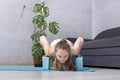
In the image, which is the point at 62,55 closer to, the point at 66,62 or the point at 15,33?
the point at 66,62

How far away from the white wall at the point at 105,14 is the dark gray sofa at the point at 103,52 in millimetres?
704

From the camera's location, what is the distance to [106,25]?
21.8 ft

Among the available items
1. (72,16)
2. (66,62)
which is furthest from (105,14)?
(66,62)

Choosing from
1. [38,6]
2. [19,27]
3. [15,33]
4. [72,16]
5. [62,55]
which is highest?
[38,6]

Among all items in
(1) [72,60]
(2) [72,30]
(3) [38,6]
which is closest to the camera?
(1) [72,60]

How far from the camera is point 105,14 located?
21.8ft

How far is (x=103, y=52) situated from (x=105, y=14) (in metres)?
2.27

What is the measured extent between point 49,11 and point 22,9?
25.6 inches

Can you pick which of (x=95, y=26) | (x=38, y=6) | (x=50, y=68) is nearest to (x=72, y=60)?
(x=50, y=68)

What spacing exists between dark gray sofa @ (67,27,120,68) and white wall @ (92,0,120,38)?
0.70m

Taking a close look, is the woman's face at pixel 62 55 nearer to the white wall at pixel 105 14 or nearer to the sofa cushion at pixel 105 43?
the sofa cushion at pixel 105 43

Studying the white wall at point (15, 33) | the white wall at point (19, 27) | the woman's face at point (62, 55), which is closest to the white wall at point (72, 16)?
the white wall at point (19, 27)

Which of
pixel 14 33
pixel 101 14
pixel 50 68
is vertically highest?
pixel 101 14

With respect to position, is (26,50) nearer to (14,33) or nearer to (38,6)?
(14,33)
